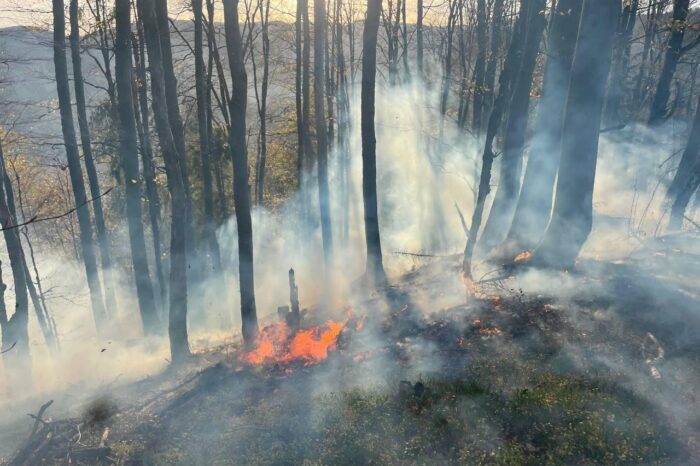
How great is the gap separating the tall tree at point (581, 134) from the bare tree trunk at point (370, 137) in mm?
4898

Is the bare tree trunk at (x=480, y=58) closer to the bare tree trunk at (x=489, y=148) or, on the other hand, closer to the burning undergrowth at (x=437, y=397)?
the bare tree trunk at (x=489, y=148)

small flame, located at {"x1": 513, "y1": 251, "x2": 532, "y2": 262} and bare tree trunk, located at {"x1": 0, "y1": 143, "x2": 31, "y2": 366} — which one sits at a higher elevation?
small flame, located at {"x1": 513, "y1": 251, "x2": 532, "y2": 262}

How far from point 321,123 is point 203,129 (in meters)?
4.05

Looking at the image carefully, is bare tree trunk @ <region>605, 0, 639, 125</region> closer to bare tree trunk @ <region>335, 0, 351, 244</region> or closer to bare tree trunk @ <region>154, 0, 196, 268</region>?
bare tree trunk @ <region>335, 0, 351, 244</region>

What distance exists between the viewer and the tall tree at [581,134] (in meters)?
9.25

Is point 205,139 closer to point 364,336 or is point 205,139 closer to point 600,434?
point 364,336

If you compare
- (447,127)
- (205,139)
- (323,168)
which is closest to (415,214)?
(323,168)

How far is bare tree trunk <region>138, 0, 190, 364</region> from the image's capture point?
9562 millimetres

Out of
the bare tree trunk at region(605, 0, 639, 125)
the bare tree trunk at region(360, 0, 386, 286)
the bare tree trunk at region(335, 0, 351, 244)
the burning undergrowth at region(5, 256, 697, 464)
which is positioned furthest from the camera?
the bare tree trunk at region(335, 0, 351, 244)

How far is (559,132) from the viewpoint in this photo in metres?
12.4

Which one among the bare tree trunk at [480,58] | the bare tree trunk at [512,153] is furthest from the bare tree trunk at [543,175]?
the bare tree trunk at [480,58]

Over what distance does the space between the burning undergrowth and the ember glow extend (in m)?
0.05

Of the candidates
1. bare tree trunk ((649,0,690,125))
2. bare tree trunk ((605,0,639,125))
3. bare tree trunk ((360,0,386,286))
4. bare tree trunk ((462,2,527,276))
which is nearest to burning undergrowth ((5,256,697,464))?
bare tree trunk ((462,2,527,276))

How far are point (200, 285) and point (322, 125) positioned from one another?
23.2 feet
